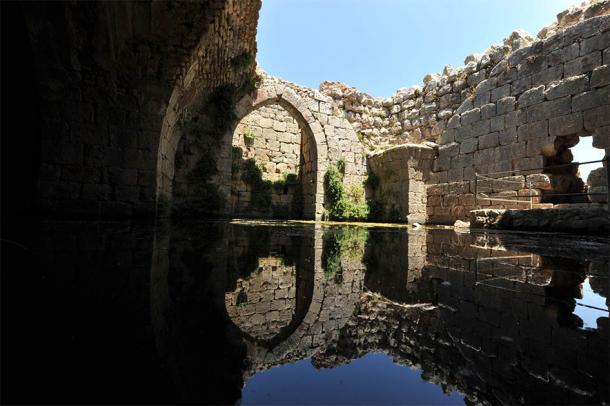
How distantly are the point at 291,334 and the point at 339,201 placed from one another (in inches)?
362

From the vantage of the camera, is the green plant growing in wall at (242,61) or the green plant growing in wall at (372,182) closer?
the green plant growing in wall at (242,61)

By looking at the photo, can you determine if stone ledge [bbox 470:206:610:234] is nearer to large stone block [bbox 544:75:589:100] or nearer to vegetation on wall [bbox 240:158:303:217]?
large stone block [bbox 544:75:589:100]

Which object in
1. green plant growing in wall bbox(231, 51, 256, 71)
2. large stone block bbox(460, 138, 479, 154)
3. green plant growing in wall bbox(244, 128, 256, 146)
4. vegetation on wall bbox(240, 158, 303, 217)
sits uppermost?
green plant growing in wall bbox(231, 51, 256, 71)

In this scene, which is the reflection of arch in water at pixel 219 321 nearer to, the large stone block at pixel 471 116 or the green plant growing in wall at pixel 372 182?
the large stone block at pixel 471 116

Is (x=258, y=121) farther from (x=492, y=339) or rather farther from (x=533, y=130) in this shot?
(x=492, y=339)

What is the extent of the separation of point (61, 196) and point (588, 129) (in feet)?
33.4

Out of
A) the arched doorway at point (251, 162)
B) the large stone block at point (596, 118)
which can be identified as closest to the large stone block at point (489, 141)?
the large stone block at point (596, 118)

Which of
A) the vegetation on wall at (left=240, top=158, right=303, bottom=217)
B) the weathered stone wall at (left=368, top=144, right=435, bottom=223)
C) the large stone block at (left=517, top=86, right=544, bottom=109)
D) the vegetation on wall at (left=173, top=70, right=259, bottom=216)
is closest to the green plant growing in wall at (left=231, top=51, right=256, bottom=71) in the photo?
the vegetation on wall at (left=173, top=70, right=259, bottom=216)

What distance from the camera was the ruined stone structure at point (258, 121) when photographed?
4648 millimetres

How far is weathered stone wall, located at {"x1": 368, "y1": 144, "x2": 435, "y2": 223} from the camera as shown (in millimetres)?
9266

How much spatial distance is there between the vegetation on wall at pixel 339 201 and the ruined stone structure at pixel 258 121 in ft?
0.92

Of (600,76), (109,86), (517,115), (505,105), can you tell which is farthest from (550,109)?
(109,86)

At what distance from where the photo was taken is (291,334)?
1047 millimetres

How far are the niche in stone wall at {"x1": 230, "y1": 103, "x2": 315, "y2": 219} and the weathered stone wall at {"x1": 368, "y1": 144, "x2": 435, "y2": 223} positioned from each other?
2.52 m
